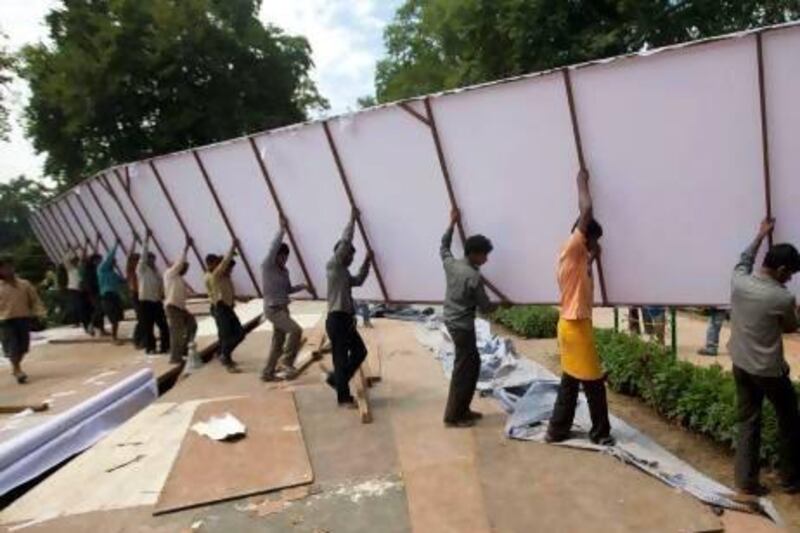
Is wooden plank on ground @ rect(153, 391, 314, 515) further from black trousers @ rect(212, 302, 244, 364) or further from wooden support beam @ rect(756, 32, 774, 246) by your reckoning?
wooden support beam @ rect(756, 32, 774, 246)

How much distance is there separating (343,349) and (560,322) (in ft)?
8.25

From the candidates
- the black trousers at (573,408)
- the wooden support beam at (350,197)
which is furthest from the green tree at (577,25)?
the black trousers at (573,408)

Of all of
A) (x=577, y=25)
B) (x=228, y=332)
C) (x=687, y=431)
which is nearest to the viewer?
(x=687, y=431)

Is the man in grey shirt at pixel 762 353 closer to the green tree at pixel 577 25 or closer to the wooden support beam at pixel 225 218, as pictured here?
the wooden support beam at pixel 225 218

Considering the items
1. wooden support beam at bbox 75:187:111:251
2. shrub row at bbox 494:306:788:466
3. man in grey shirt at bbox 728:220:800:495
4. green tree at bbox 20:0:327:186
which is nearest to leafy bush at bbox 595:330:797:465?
shrub row at bbox 494:306:788:466

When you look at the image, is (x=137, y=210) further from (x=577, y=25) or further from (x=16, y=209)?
(x=16, y=209)

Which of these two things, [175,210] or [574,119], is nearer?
[574,119]

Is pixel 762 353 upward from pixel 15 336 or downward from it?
downward

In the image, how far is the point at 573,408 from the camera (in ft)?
19.5

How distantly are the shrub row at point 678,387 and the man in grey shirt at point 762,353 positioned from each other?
0.49 m

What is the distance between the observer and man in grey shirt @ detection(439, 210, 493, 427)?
6154 mm

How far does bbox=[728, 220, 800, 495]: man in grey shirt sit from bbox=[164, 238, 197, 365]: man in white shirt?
7.05m

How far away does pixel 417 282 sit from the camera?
712cm

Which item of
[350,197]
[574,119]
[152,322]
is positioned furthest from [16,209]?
[574,119]
